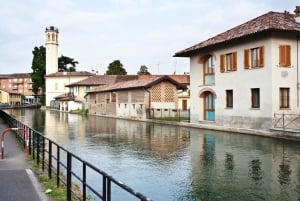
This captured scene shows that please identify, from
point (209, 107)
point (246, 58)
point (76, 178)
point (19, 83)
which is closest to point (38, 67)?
point (19, 83)

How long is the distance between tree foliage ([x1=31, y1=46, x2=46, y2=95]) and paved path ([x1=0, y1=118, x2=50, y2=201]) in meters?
88.7

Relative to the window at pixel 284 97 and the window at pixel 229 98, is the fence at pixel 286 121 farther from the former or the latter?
the window at pixel 229 98

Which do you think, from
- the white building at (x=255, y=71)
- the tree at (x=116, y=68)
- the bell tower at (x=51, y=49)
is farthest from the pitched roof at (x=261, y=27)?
the tree at (x=116, y=68)

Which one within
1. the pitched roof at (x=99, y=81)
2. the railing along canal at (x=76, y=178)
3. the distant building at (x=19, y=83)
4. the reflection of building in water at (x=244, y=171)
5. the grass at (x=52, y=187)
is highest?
the distant building at (x=19, y=83)

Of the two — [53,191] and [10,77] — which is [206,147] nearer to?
[53,191]

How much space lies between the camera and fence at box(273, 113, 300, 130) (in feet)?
75.9

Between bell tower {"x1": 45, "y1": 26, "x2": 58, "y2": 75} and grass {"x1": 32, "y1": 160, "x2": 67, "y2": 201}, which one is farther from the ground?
bell tower {"x1": 45, "y1": 26, "x2": 58, "y2": 75}

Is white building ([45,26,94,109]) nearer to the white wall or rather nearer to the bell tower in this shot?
the bell tower

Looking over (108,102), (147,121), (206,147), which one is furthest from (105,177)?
(108,102)

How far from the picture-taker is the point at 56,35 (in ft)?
319

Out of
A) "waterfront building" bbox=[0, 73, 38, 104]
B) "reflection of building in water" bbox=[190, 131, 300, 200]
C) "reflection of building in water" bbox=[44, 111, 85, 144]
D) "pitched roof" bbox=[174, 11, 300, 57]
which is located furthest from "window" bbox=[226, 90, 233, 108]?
"waterfront building" bbox=[0, 73, 38, 104]

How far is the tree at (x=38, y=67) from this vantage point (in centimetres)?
9775

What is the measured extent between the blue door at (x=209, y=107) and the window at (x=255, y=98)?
200 inches

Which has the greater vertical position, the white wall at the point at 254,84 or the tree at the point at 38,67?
the tree at the point at 38,67
